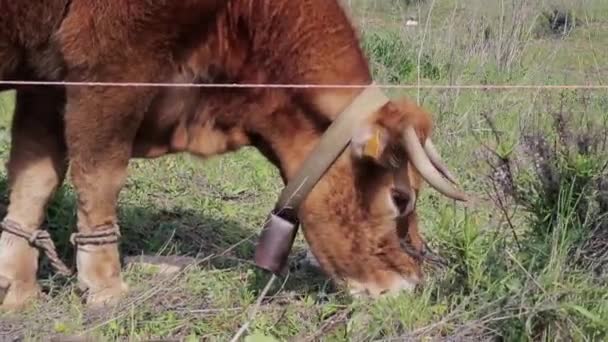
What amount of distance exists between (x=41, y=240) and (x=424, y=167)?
178 cm

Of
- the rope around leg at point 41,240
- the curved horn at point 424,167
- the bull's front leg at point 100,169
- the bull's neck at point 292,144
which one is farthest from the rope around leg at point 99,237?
the curved horn at point 424,167

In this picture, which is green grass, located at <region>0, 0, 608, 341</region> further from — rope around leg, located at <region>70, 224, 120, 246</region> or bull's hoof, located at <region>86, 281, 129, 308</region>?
rope around leg, located at <region>70, 224, 120, 246</region>

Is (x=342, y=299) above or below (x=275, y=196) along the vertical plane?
above

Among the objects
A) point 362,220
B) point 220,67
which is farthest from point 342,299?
point 220,67

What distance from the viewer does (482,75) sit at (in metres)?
9.60

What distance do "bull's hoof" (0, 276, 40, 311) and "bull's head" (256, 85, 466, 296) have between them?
1.03 metres

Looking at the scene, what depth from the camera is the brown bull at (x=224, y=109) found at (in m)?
4.24

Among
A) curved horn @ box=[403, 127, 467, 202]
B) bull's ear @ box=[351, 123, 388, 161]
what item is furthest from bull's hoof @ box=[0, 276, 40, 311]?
curved horn @ box=[403, 127, 467, 202]

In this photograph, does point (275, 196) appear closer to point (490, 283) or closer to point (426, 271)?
point (426, 271)

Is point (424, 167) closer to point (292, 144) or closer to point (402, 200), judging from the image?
point (402, 200)

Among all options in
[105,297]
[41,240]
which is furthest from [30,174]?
[105,297]

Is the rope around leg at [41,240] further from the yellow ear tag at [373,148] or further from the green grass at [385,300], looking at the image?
the yellow ear tag at [373,148]

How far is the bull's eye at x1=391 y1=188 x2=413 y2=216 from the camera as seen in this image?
4.51m

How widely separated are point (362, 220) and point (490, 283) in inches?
29.4
